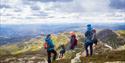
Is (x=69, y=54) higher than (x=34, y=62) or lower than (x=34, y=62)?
higher

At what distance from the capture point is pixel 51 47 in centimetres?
4403

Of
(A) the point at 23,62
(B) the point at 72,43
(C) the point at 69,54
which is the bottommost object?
(A) the point at 23,62

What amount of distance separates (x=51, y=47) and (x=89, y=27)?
6.40 metres

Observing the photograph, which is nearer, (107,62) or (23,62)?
(107,62)

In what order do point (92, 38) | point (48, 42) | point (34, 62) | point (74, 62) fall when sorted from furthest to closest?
point (34, 62) < point (92, 38) < point (48, 42) < point (74, 62)

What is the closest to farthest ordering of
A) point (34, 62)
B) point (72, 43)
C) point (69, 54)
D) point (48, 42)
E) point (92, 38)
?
point (48, 42) → point (92, 38) → point (72, 43) → point (69, 54) → point (34, 62)

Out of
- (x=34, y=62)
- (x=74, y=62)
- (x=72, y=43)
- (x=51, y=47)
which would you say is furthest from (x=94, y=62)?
(x=34, y=62)

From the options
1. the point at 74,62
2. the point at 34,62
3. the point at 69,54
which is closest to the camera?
the point at 74,62

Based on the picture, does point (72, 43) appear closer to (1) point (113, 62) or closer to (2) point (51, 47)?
(2) point (51, 47)

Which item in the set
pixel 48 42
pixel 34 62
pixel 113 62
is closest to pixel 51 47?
pixel 48 42

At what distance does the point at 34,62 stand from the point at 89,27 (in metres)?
104

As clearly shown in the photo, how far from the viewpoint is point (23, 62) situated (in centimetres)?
15275

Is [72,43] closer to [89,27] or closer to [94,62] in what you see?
[89,27]

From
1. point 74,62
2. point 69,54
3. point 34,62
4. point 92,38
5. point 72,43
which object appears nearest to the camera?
point 74,62
